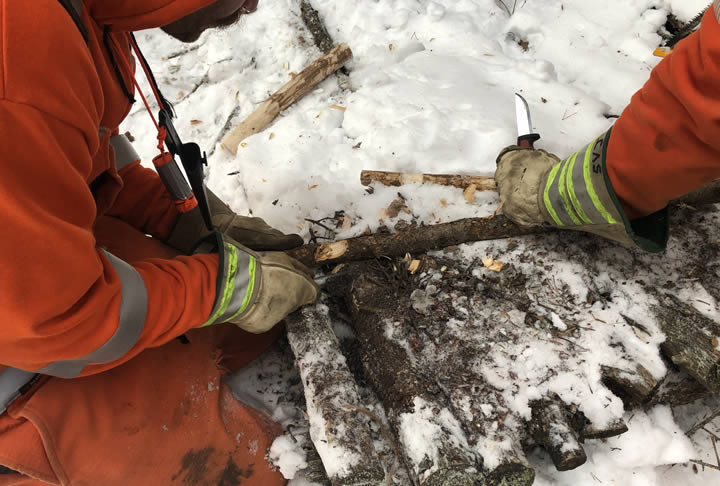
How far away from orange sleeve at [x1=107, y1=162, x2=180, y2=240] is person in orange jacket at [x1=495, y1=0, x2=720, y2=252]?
1.86 metres

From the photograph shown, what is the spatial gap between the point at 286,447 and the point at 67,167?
54.4 inches

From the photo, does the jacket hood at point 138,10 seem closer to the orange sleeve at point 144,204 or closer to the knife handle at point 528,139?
the orange sleeve at point 144,204

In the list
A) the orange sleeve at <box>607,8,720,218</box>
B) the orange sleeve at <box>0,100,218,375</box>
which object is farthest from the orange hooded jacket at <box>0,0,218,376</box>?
the orange sleeve at <box>607,8,720,218</box>

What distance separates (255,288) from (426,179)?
1199mm

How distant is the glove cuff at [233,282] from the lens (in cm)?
152

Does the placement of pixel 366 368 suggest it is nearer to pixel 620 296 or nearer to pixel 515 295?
pixel 515 295

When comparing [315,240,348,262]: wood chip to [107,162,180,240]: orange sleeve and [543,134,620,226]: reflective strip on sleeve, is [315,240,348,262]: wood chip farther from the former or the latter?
[543,134,620,226]: reflective strip on sleeve

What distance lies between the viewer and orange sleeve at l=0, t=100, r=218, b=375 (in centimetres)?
89

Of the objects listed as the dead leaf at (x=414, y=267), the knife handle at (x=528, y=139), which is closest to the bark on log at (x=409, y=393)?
the dead leaf at (x=414, y=267)

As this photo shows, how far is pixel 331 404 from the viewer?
5.20 feet

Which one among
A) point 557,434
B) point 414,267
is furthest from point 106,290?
point 557,434

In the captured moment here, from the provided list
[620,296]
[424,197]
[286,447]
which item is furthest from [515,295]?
[286,447]

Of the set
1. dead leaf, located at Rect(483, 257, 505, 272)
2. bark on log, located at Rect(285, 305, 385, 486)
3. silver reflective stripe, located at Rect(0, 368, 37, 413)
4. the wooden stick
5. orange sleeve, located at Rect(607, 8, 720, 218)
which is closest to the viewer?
orange sleeve, located at Rect(607, 8, 720, 218)

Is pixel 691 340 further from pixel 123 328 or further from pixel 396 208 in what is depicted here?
pixel 123 328
